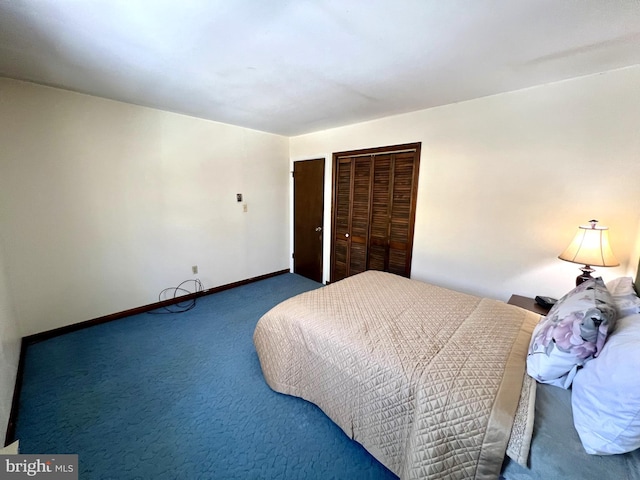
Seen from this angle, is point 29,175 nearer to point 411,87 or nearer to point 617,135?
point 411,87

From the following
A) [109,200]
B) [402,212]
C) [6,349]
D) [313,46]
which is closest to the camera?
[313,46]

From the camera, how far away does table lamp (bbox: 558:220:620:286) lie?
168cm

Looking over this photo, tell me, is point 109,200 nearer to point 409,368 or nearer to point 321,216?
point 321,216

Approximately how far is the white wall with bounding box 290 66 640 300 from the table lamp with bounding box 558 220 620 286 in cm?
25

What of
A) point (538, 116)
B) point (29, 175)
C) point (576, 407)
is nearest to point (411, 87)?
point (538, 116)

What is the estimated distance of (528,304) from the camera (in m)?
2.01

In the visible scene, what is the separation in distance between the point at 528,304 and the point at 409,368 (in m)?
1.50

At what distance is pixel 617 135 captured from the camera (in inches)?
70.6

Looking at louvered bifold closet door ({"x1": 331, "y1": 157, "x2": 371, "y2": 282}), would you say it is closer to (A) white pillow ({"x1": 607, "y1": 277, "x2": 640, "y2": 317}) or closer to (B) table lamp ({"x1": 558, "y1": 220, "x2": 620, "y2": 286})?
(B) table lamp ({"x1": 558, "y1": 220, "x2": 620, "y2": 286})

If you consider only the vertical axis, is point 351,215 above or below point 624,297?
above

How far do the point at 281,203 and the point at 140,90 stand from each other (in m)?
2.35

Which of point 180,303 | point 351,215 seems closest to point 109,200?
point 180,303

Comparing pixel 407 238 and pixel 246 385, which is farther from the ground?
pixel 407 238

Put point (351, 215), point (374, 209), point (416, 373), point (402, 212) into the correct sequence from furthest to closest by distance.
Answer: point (351, 215) < point (374, 209) < point (402, 212) < point (416, 373)
